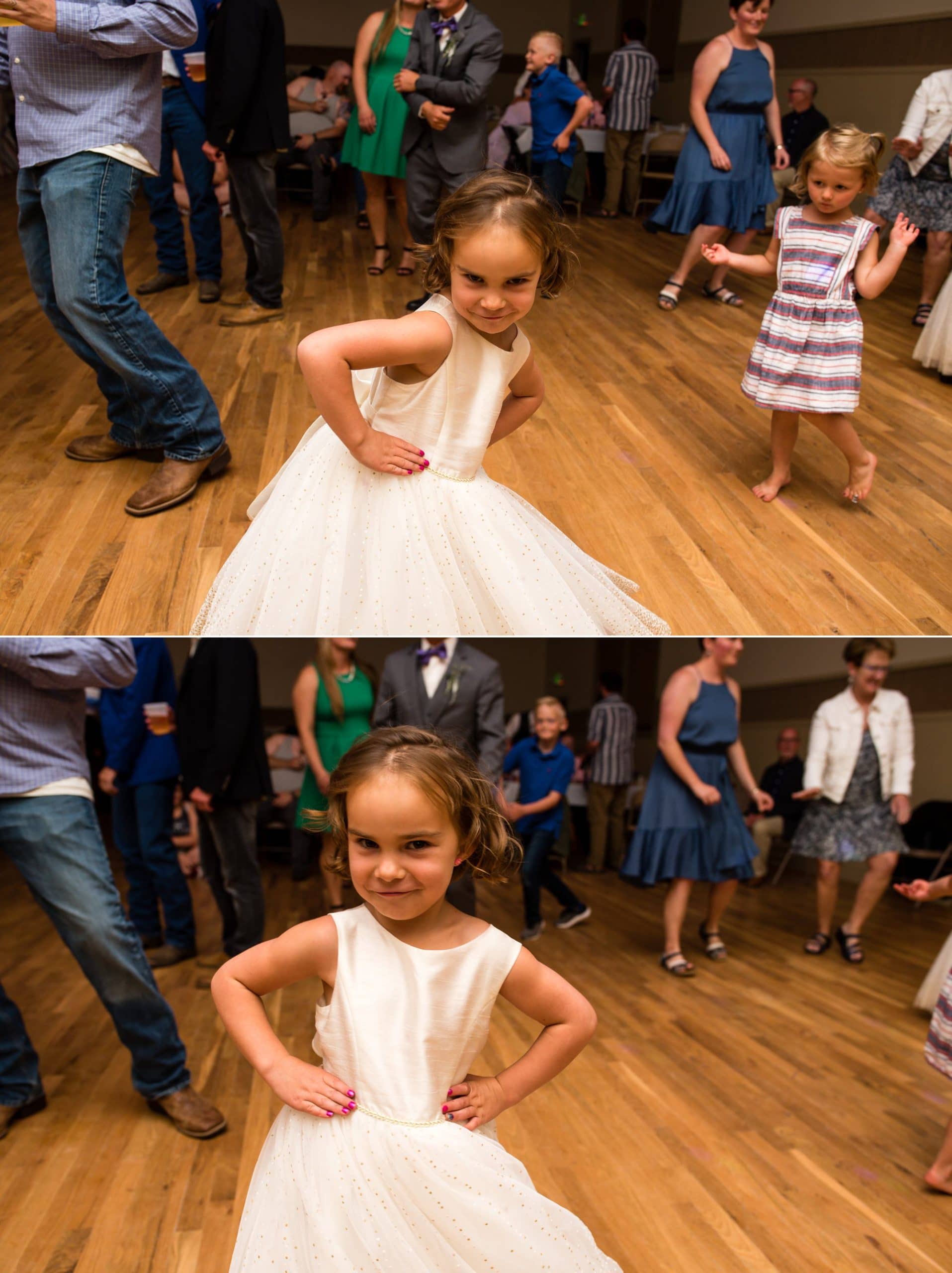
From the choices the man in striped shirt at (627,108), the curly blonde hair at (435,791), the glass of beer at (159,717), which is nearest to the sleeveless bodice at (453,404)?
the curly blonde hair at (435,791)

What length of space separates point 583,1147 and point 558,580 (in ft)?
2.75

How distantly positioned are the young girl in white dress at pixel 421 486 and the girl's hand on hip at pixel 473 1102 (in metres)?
0.45

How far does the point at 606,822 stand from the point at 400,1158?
1510mm

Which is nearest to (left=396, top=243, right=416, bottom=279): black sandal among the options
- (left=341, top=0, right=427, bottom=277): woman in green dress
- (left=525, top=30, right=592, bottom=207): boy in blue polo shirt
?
(left=341, top=0, right=427, bottom=277): woman in green dress

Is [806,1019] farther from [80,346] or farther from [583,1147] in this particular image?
[80,346]

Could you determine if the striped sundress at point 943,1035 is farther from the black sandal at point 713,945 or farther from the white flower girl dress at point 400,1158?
the white flower girl dress at point 400,1158

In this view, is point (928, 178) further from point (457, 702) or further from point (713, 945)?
point (457, 702)

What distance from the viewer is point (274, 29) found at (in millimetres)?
2289

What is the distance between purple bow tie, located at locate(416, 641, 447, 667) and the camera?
3.47ft

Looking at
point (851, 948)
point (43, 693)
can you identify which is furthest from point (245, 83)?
point (851, 948)

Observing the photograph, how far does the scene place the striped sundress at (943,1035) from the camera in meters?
1.60

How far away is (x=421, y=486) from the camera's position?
3.59ft

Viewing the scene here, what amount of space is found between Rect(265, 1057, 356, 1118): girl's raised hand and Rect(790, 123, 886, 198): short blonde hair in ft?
5.45

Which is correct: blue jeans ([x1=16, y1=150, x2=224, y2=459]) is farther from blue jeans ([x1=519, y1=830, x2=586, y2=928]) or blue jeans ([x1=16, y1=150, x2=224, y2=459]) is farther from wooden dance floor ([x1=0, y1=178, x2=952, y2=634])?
blue jeans ([x1=519, y1=830, x2=586, y2=928])
